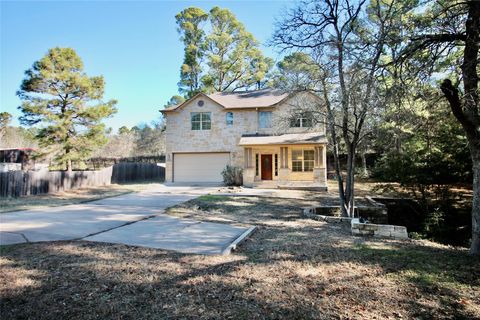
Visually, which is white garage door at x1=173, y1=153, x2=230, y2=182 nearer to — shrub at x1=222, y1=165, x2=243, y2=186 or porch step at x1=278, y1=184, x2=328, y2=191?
shrub at x1=222, y1=165, x2=243, y2=186

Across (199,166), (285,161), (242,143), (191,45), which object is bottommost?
(199,166)

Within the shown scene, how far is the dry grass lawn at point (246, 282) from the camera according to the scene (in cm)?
336

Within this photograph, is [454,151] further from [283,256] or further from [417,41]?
[283,256]

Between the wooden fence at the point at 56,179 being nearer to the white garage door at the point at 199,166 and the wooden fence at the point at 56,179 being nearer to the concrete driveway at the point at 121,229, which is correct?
the white garage door at the point at 199,166

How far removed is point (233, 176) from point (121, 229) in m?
13.5

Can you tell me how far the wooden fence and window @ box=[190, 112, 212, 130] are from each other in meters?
6.43

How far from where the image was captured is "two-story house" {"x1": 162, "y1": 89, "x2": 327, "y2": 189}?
20438 millimetres

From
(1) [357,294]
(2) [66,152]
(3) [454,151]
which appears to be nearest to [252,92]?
(2) [66,152]

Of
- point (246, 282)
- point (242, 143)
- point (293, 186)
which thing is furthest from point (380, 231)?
point (242, 143)

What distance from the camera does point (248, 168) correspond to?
20.7 metres

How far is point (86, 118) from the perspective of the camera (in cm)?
1947

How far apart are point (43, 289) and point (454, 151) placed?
1364cm

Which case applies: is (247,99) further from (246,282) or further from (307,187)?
(246,282)

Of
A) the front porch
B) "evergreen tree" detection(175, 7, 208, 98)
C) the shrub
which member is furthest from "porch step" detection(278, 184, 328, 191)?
"evergreen tree" detection(175, 7, 208, 98)
